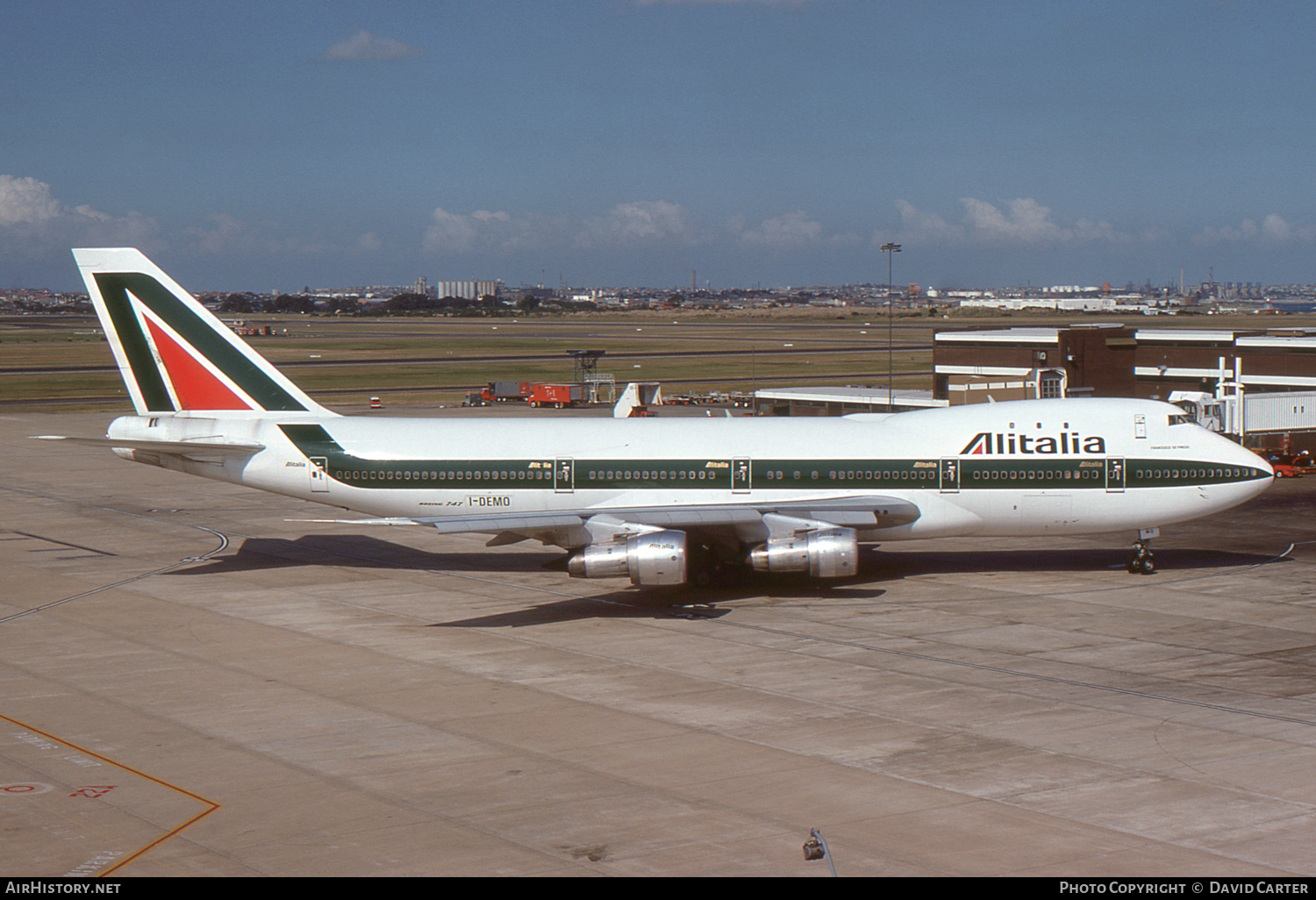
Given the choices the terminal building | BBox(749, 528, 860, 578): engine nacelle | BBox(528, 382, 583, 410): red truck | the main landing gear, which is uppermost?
the terminal building

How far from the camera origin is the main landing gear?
39.0 m

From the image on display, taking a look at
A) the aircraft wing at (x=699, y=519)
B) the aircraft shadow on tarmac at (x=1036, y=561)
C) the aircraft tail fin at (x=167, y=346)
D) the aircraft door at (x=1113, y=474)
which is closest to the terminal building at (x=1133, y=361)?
the aircraft shadow on tarmac at (x=1036, y=561)

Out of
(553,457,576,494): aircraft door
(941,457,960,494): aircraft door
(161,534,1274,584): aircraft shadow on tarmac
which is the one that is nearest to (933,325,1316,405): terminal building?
(161,534,1274,584): aircraft shadow on tarmac

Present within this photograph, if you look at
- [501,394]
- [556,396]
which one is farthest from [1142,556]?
[501,394]

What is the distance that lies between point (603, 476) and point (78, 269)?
1807cm

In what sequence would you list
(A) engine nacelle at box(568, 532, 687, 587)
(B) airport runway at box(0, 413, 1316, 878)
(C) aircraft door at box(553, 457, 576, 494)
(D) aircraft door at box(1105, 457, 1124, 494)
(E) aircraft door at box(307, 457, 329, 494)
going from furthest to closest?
(E) aircraft door at box(307, 457, 329, 494) → (C) aircraft door at box(553, 457, 576, 494) → (D) aircraft door at box(1105, 457, 1124, 494) → (A) engine nacelle at box(568, 532, 687, 587) → (B) airport runway at box(0, 413, 1316, 878)

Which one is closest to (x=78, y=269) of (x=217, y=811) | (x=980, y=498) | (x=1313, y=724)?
(x=217, y=811)

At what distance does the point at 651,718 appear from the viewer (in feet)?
82.4

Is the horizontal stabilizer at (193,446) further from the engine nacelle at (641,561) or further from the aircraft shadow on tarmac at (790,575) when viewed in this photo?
the engine nacelle at (641,561)

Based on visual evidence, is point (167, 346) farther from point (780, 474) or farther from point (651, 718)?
point (651, 718)

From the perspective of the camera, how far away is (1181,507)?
1483 inches

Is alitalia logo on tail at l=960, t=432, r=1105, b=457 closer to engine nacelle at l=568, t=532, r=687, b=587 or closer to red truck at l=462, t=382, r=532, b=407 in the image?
engine nacelle at l=568, t=532, r=687, b=587

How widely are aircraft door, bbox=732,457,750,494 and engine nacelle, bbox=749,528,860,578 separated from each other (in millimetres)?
3470

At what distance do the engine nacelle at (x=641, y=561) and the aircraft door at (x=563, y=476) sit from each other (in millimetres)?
5487
